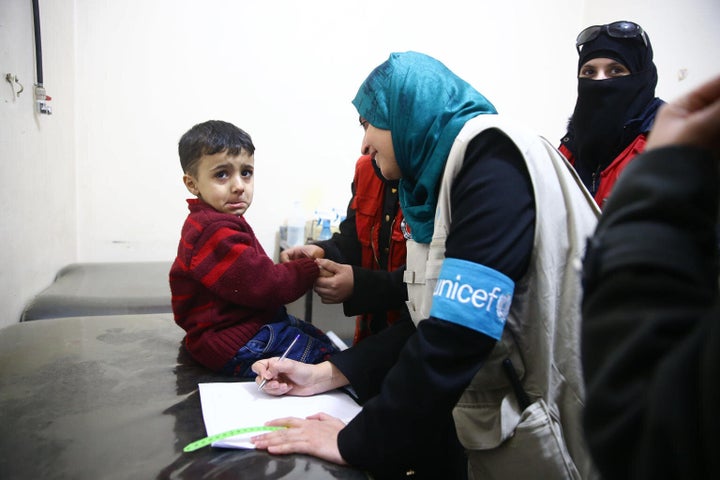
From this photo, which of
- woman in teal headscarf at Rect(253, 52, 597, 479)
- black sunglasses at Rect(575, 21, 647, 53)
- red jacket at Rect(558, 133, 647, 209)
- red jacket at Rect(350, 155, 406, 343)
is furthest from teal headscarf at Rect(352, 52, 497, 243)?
black sunglasses at Rect(575, 21, 647, 53)

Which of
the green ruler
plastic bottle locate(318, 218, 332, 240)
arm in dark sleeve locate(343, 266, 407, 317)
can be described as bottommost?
plastic bottle locate(318, 218, 332, 240)

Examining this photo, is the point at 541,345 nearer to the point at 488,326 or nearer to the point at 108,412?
the point at 488,326

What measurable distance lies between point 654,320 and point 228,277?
0.91 metres

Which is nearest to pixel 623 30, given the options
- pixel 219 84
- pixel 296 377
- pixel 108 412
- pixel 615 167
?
pixel 615 167

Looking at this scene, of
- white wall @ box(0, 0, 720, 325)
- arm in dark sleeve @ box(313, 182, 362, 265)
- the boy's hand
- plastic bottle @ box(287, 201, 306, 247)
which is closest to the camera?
the boy's hand

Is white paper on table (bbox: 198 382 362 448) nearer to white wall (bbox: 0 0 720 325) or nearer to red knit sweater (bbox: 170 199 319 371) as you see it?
red knit sweater (bbox: 170 199 319 371)

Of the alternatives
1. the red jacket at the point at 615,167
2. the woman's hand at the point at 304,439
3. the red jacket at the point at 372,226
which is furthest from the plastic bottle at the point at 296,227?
the woman's hand at the point at 304,439

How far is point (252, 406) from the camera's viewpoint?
0.95 m

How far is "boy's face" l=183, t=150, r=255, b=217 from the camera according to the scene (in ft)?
4.06

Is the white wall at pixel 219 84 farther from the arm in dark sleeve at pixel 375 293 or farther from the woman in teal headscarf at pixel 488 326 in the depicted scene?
the woman in teal headscarf at pixel 488 326

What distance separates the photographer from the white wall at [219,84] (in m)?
2.46

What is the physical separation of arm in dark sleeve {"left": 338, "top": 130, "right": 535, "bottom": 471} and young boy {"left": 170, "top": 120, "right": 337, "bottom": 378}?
43 cm

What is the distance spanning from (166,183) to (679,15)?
10.7 feet

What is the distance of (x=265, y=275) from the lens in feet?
3.67
